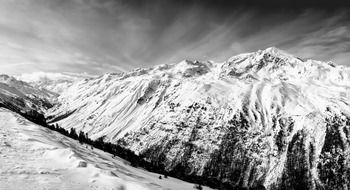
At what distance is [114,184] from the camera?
19.2 metres

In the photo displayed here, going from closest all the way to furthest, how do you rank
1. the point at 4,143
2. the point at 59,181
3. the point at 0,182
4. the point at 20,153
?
the point at 0,182, the point at 59,181, the point at 20,153, the point at 4,143

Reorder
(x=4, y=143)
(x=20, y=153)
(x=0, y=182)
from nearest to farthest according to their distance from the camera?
(x=0, y=182)
(x=20, y=153)
(x=4, y=143)

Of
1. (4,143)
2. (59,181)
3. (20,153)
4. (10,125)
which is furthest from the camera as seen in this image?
(10,125)

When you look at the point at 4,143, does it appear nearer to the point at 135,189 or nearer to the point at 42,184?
the point at 42,184

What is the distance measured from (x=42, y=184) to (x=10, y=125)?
20.0 m

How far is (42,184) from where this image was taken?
17.4 metres

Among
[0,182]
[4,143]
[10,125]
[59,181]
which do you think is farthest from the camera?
[10,125]

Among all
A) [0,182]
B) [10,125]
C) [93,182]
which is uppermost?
[10,125]

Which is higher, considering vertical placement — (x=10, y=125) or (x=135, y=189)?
(x=10, y=125)

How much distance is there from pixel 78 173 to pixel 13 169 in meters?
4.74

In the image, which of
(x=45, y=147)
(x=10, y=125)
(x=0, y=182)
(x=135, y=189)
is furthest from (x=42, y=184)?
(x=10, y=125)

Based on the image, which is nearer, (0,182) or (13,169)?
(0,182)

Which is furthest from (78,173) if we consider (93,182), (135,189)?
(135,189)

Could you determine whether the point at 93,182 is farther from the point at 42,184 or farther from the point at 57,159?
the point at 57,159
